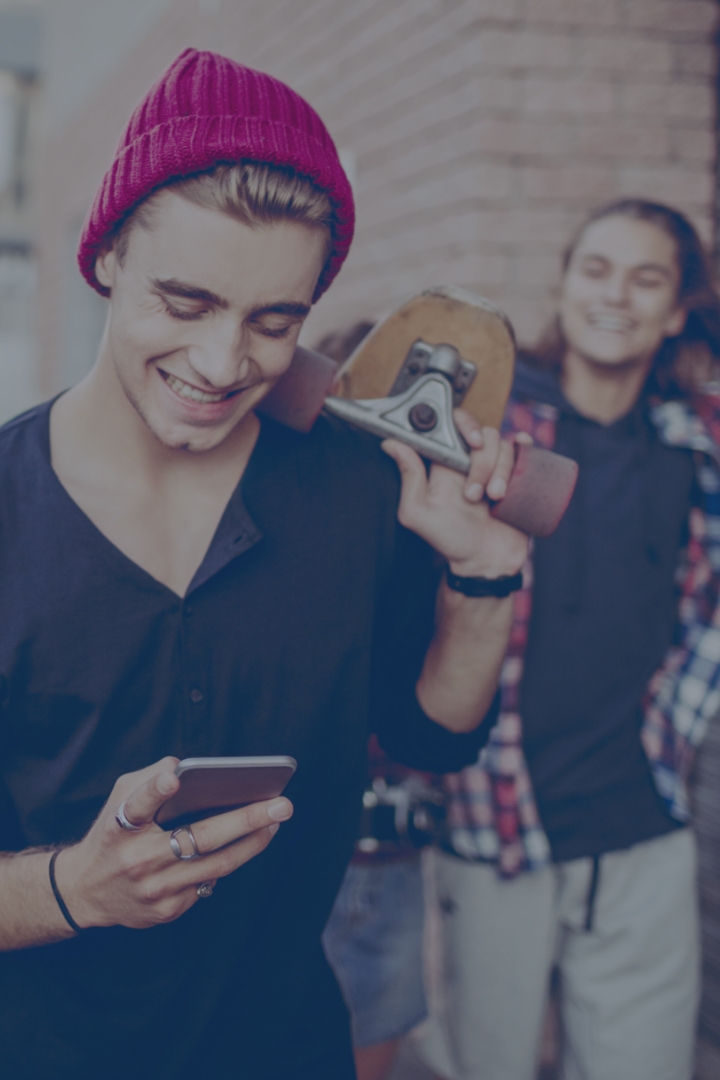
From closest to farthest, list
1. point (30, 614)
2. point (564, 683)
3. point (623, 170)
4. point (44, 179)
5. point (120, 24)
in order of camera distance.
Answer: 1. point (30, 614)
2. point (564, 683)
3. point (623, 170)
4. point (120, 24)
5. point (44, 179)

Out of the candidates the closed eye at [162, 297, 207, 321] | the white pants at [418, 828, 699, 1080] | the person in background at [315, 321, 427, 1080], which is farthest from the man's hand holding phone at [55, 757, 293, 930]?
the white pants at [418, 828, 699, 1080]

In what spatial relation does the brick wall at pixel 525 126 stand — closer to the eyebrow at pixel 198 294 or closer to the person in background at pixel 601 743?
the person in background at pixel 601 743

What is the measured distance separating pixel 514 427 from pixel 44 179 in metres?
6.29

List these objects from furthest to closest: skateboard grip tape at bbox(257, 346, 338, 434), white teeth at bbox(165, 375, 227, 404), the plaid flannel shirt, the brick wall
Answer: the brick wall
the plaid flannel shirt
skateboard grip tape at bbox(257, 346, 338, 434)
white teeth at bbox(165, 375, 227, 404)

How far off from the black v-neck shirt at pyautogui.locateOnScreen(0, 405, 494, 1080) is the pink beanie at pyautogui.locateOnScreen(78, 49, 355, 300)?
0.35 m

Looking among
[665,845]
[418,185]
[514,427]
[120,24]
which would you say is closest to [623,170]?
[418,185]

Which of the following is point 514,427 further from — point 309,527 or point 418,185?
point 418,185

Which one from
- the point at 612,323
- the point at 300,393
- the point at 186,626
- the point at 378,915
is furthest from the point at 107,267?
the point at 378,915

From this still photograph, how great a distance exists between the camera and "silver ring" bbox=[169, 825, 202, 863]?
104cm

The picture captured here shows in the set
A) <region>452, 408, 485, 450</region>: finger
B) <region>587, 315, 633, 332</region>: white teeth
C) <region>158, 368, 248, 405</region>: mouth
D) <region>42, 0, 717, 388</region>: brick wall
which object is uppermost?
<region>42, 0, 717, 388</region>: brick wall

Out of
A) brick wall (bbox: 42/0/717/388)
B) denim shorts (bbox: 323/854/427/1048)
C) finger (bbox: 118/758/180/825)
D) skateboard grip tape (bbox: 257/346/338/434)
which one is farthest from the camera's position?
brick wall (bbox: 42/0/717/388)

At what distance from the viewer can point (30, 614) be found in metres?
1.14

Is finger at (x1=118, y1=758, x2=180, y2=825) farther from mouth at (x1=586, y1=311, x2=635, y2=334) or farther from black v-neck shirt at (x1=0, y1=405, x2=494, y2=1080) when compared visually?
mouth at (x1=586, y1=311, x2=635, y2=334)

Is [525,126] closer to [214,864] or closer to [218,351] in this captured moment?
[218,351]
